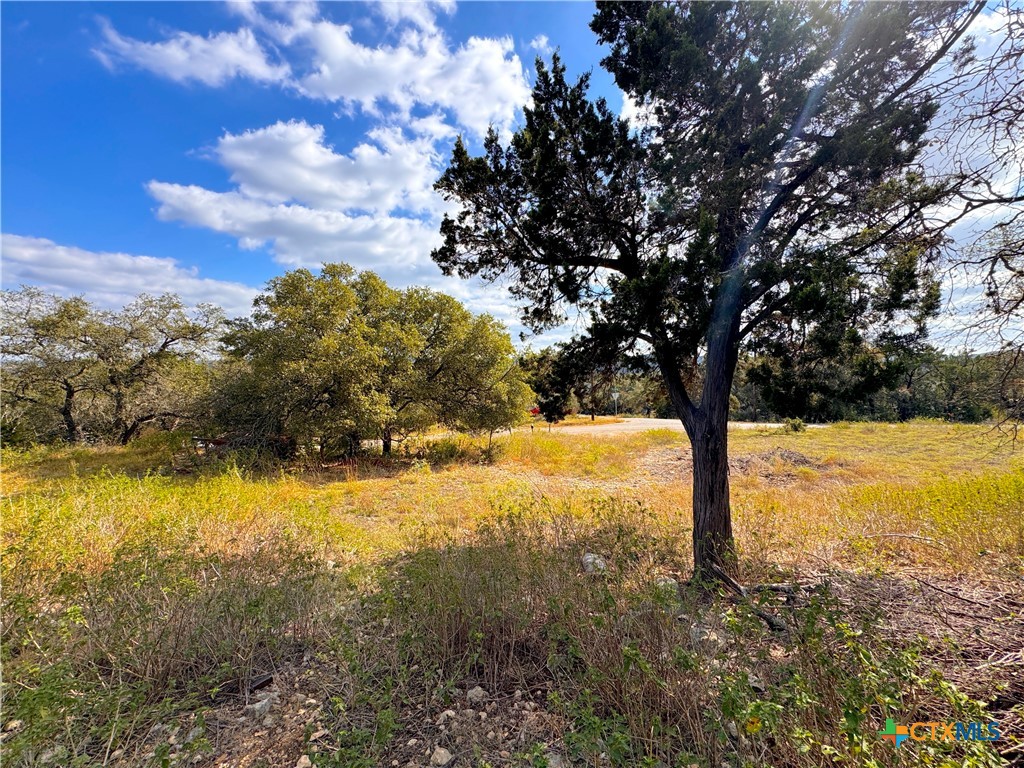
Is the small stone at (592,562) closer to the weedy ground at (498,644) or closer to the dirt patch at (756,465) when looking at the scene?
the weedy ground at (498,644)

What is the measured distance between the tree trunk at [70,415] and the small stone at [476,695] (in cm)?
1966

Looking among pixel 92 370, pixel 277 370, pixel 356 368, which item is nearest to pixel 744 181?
pixel 356 368

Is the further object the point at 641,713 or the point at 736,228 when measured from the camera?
the point at 736,228

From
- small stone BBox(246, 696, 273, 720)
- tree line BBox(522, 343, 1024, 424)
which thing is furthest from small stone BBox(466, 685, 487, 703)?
tree line BBox(522, 343, 1024, 424)

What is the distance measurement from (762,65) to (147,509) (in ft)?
29.9

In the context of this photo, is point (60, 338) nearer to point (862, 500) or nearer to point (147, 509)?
point (147, 509)

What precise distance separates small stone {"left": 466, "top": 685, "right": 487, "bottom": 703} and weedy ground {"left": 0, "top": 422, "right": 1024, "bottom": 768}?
1 centimetres

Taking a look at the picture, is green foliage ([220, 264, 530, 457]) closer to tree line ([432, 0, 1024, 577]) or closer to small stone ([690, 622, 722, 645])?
tree line ([432, 0, 1024, 577])

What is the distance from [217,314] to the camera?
15.6 m

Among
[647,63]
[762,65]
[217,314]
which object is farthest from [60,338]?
[762,65]

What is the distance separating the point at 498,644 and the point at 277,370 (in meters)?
9.79

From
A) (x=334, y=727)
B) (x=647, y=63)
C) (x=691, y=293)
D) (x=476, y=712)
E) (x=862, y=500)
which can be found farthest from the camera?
(x=862, y=500)

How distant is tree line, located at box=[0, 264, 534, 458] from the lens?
1041 centimetres

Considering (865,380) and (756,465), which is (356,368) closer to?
(865,380)
